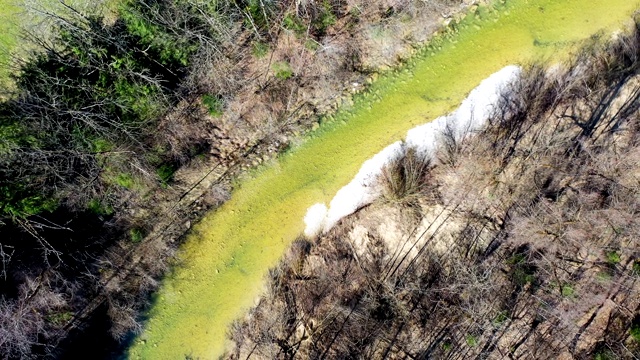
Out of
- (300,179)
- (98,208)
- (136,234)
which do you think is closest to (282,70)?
(300,179)

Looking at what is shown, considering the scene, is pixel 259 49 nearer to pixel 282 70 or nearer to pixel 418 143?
pixel 282 70

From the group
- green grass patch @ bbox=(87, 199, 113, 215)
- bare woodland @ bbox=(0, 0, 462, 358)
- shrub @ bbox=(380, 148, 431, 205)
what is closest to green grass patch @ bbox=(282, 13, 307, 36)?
bare woodland @ bbox=(0, 0, 462, 358)

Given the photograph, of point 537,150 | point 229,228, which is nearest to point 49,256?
point 229,228

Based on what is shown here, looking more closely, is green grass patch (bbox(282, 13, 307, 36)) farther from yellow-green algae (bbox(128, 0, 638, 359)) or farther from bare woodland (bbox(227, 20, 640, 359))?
bare woodland (bbox(227, 20, 640, 359))

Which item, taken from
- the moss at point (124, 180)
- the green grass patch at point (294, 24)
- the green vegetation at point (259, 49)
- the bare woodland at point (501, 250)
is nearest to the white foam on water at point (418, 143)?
the bare woodland at point (501, 250)

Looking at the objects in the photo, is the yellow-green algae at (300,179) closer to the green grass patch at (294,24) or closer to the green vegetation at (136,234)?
the green vegetation at (136,234)

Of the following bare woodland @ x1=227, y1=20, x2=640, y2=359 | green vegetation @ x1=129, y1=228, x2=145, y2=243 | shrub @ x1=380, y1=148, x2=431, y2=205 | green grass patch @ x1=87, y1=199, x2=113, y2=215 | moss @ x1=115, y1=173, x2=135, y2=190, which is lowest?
bare woodland @ x1=227, y1=20, x2=640, y2=359
